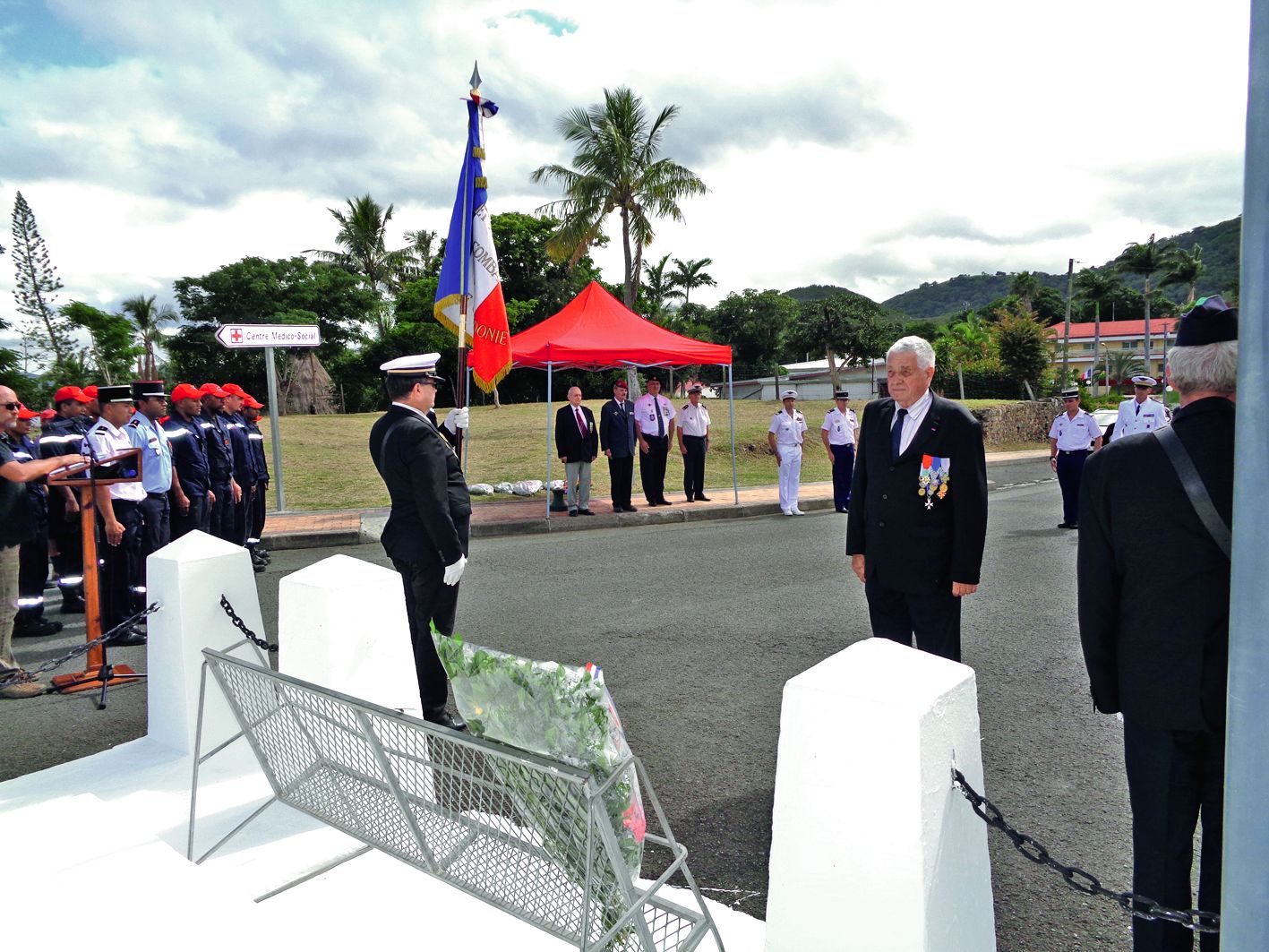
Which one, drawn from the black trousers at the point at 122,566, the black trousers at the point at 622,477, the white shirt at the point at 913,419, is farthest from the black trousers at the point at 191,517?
the white shirt at the point at 913,419

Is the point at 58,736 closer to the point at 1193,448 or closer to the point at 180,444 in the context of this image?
the point at 180,444

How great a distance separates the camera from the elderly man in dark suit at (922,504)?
3881 mm

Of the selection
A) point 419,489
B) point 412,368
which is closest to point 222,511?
point 412,368

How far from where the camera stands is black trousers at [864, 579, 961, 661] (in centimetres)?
398

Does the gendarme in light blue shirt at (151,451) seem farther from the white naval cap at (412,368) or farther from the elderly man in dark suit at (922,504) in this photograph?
the elderly man in dark suit at (922,504)

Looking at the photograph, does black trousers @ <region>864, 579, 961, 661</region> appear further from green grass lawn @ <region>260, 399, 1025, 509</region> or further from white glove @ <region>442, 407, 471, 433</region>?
green grass lawn @ <region>260, 399, 1025, 509</region>

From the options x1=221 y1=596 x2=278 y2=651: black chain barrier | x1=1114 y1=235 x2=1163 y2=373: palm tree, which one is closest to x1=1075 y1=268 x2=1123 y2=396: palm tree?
x1=1114 y1=235 x2=1163 y2=373: palm tree

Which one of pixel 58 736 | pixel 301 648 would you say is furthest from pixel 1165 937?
pixel 58 736

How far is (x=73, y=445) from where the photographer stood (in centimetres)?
793

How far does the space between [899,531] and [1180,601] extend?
1702mm

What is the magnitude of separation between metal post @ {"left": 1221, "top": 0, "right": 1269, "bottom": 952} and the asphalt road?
693mm

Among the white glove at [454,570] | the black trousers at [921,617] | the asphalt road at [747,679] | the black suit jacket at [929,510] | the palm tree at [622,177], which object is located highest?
the palm tree at [622,177]

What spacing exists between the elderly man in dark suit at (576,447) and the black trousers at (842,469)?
3899 mm

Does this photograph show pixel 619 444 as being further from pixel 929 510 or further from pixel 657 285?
pixel 657 285
